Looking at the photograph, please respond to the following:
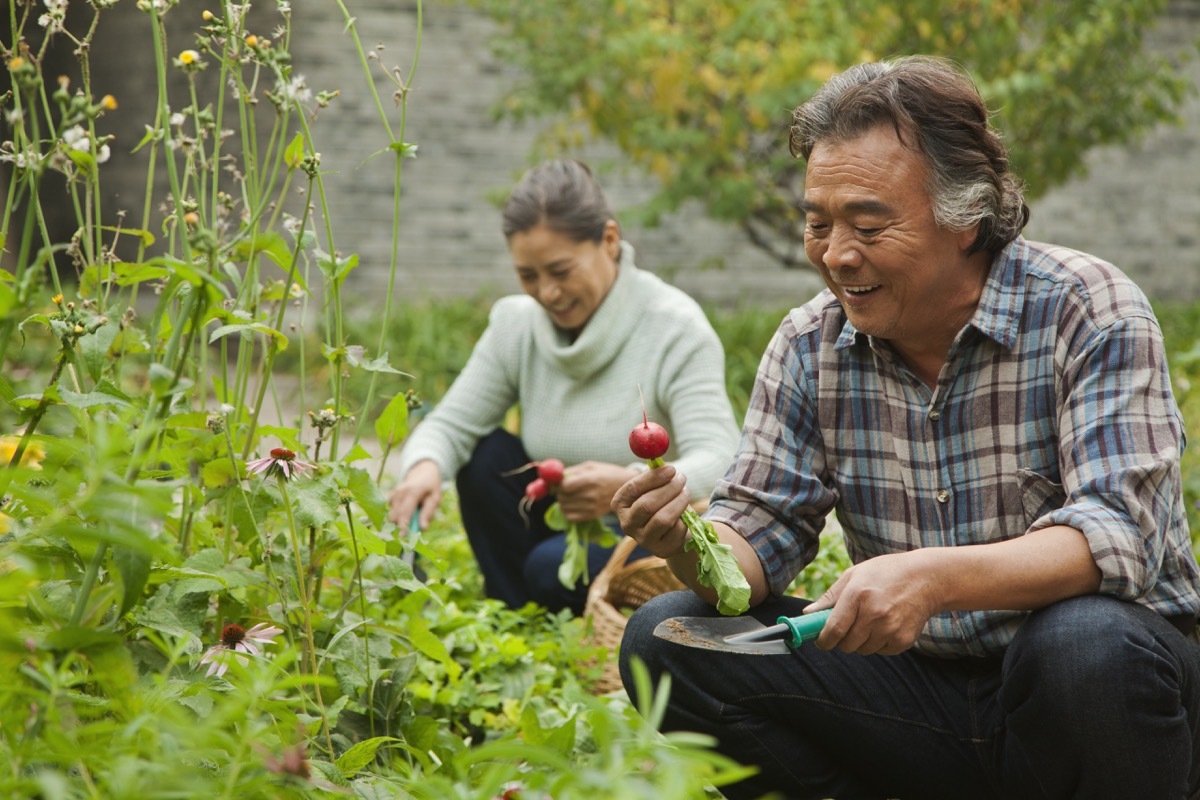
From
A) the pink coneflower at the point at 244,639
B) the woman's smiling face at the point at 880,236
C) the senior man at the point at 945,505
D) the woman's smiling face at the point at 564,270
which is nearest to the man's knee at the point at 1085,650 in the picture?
the senior man at the point at 945,505

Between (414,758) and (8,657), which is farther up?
(8,657)

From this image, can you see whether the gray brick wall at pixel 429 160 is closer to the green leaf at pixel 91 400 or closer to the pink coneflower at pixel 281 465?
the pink coneflower at pixel 281 465

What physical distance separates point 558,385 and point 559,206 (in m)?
0.49

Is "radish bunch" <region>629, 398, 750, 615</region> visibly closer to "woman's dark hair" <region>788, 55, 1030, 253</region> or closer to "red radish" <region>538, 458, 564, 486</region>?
"woman's dark hair" <region>788, 55, 1030, 253</region>

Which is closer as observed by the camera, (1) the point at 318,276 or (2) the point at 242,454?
(2) the point at 242,454

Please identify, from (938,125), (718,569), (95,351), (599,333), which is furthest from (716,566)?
(599,333)

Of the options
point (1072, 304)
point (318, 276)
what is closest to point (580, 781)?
point (1072, 304)

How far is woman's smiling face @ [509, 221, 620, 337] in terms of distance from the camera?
3.05 metres

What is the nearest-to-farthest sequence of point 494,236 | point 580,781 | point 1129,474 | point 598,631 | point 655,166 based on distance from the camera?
point 580,781, point 1129,474, point 598,631, point 655,166, point 494,236

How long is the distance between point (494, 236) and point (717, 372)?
18.9 ft

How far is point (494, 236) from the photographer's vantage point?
8633mm

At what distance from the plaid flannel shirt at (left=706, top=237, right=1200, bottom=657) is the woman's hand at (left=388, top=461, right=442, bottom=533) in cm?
103

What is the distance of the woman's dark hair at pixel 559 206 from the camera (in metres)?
3.04

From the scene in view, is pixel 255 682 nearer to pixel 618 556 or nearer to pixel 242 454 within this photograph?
pixel 242 454
